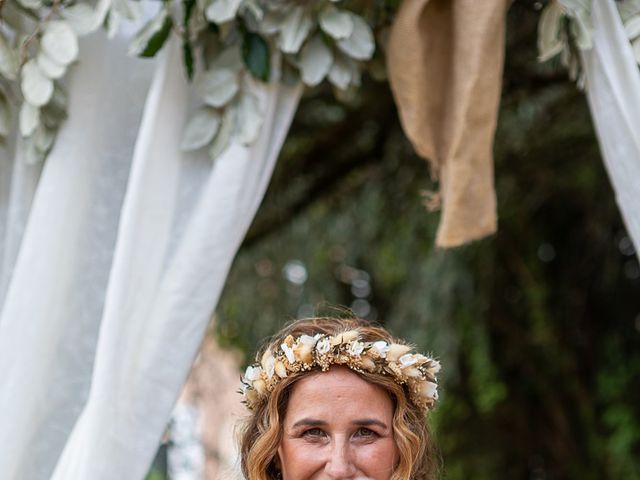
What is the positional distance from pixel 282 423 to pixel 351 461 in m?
0.19

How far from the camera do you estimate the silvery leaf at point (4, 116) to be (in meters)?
2.55

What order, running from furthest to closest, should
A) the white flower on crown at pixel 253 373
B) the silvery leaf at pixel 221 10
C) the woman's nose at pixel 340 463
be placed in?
the silvery leaf at pixel 221 10
the white flower on crown at pixel 253 373
the woman's nose at pixel 340 463

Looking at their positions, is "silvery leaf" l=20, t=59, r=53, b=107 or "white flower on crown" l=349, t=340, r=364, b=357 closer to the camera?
"white flower on crown" l=349, t=340, r=364, b=357

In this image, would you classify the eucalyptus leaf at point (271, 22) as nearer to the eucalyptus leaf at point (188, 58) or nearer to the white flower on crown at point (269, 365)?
the eucalyptus leaf at point (188, 58)

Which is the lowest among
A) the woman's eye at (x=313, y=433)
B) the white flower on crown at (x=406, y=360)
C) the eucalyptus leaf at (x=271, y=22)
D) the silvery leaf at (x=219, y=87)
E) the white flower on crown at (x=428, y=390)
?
the woman's eye at (x=313, y=433)

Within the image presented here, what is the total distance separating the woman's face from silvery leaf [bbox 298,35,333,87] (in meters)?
0.68

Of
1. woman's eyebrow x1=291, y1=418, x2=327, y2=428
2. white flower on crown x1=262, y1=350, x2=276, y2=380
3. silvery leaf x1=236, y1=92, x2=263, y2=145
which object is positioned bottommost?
woman's eyebrow x1=291, y1=418, x2=327, y2=428

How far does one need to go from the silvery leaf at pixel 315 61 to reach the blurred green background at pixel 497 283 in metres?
1.90

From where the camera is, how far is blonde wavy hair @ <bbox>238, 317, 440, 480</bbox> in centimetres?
218

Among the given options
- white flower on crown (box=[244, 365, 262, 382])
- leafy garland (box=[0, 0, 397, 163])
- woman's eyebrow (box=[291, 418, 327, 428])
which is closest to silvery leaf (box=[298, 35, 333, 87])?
leafy garland (box=[0, 0, 397, 163])

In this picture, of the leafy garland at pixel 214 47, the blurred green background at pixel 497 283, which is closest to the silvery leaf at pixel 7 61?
the leafy garland at pixel 214 47

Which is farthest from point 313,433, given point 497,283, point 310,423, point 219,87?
point 497,283

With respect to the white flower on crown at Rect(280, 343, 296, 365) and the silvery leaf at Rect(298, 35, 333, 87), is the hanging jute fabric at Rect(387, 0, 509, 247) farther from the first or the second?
the white flower on crown at Rect(280, 343, 296, 365)

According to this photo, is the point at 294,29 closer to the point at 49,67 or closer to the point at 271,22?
the point at 271,22
